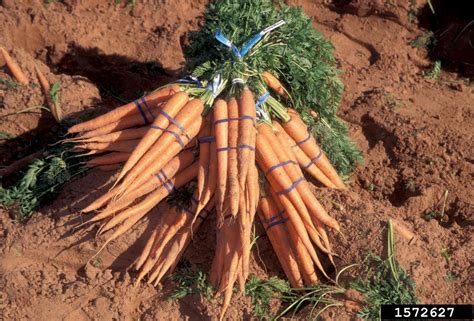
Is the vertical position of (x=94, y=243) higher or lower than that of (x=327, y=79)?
lower

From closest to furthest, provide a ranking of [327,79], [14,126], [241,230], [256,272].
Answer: [241,230], [256,272], [327,79], [14,126]

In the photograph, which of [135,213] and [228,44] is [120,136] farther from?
[228,44]

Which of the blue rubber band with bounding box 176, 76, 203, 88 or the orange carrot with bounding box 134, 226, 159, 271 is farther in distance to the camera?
the blue rubber band with bounding box 176, 76, 203, 88

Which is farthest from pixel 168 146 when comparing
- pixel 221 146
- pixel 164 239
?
pixel 164 239

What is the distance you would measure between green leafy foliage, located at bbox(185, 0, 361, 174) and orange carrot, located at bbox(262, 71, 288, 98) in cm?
5

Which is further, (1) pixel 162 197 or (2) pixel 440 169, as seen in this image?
(2) pixel 440 169

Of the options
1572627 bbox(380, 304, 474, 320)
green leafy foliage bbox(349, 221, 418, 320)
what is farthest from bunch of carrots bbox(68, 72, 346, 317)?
1572627 bbox(380, 304, 474, 320)

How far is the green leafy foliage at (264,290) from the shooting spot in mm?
3334

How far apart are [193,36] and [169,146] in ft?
3.11

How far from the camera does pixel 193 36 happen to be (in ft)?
13.4

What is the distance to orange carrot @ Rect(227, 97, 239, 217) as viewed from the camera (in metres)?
3.29

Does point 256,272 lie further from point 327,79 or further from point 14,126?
point 14,126

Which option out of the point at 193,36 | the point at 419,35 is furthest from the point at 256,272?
the point at 419,35

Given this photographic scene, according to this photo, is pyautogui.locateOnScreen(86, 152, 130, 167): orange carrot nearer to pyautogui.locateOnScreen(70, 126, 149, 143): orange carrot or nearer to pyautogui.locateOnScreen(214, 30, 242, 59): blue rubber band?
pyautogui.locateOnScreen(70, 126, 149, 143): orange carrot
